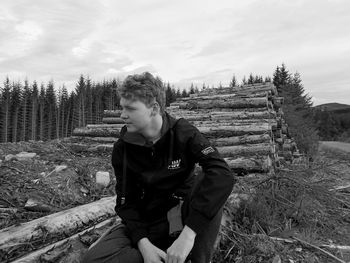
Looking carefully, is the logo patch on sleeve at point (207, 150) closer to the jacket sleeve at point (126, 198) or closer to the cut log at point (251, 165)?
the jacket sleeve at point (126, 198)

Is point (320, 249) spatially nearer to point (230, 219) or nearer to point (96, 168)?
point (230, 219)

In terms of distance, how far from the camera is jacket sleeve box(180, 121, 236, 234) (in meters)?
2.04

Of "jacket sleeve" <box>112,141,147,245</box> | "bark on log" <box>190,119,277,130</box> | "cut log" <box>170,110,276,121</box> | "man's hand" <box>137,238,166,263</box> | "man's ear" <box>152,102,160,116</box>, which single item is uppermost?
"man's ear" <box>152,102,160,116</box>

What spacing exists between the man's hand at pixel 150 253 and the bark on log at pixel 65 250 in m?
0.60

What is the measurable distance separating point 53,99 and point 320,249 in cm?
6755

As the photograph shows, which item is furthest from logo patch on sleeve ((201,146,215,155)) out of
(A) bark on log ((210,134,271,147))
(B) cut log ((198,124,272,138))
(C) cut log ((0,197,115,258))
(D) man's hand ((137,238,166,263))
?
(B) cut log ((198,124,272,138))

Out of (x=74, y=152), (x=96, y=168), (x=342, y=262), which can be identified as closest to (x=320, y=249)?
(x=342, y=262)

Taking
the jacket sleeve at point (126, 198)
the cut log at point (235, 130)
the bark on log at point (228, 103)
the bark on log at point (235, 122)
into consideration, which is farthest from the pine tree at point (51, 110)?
the jacket sleeve at point (126, 198)

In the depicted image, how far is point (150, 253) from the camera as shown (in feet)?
6.71

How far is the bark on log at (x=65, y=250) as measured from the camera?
2230 mm

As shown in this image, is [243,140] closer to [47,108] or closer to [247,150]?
[247,150]

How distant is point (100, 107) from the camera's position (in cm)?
6994

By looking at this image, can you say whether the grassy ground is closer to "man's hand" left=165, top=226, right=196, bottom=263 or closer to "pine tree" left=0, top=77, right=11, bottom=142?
"man's hand" left=165, top=226, right=196, bottom=263

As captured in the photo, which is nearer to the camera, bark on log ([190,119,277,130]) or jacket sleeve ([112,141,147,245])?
jacket sleeve ([112,141,147,245])
